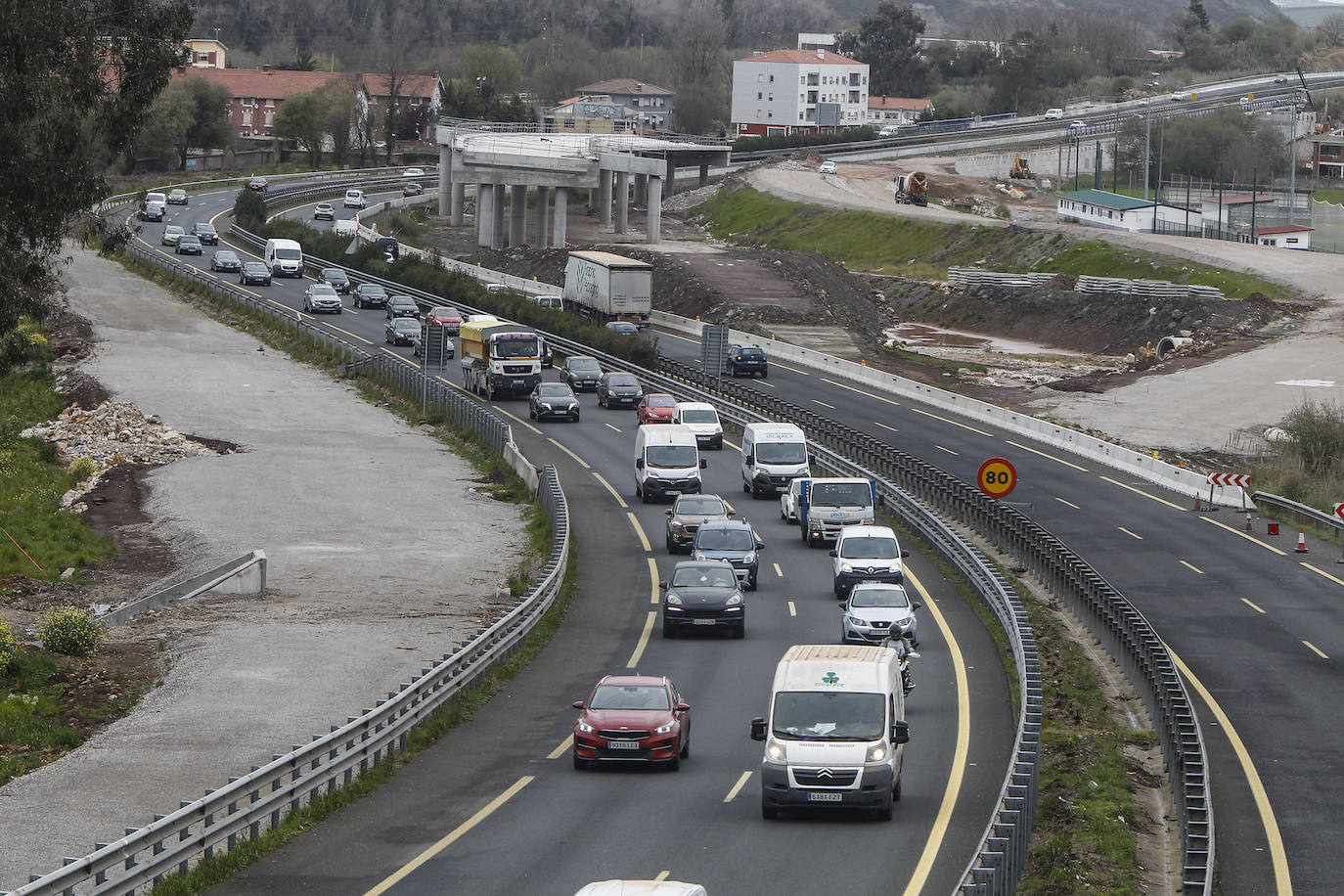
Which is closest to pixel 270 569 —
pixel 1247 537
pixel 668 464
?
pixel 668 464

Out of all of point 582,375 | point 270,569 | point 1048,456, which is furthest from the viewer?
point 582,375

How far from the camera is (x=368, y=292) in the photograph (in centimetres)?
9062

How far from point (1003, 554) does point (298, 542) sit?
18.1m

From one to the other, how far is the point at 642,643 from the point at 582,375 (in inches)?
1495

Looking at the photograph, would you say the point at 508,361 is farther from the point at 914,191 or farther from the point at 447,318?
the point at 914,191

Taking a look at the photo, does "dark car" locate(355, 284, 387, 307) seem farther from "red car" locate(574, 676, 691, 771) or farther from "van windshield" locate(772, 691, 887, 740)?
"van windshield" locate(772, 691, 887, 740)

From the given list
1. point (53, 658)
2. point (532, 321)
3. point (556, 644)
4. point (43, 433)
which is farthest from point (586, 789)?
point (532, 321)

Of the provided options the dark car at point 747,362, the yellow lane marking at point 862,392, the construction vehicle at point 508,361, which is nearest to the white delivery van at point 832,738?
the construction vehicle at point 508,361

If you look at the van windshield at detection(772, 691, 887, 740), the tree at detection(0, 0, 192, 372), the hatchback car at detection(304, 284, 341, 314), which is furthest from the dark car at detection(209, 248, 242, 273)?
the van windshield at detection(772, 691, 887, 740)

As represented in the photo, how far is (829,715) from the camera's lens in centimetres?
2159

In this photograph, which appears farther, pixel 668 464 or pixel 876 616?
pixel 668 464

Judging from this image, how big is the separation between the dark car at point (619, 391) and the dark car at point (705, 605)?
3351 cm

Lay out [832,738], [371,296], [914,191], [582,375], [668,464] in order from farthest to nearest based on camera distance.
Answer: [914,191], [371,296], [582,375], [668,464], [832,738]

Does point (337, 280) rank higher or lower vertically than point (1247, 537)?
higher
